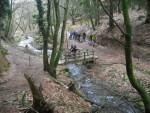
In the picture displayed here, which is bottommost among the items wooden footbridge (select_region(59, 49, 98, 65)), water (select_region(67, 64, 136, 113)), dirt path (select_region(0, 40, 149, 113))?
water (select_region(67, 64, 136, 113))

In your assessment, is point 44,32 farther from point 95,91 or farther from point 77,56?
point 77,56

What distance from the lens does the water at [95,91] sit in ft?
50.7

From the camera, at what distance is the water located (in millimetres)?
15445

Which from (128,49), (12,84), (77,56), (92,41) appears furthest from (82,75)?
(92,41)

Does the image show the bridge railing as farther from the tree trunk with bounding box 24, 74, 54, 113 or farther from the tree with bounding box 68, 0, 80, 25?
the tree with bounding box 68, 0, 80, 25

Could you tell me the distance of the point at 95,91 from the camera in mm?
19484

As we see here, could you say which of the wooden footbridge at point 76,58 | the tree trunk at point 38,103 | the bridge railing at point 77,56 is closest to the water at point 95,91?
the wooden footbridge at point 76,58

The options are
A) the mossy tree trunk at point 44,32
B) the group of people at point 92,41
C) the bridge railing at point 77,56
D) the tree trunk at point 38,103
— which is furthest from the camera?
the group of people at point 92,41

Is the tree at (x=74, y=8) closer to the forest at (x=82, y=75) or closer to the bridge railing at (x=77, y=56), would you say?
the forest at (x=82, y=75)

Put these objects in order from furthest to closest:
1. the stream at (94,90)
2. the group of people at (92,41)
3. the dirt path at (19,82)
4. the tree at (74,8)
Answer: the tree at (74,8)
the group of people at (92,41)
the stream at (94,90)
the dirt path at (19,82)

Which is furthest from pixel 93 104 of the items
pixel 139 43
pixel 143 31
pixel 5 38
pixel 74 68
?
pixel 5 38

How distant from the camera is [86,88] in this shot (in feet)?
67.2

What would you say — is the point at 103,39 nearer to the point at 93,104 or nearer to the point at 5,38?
the point at 5,38

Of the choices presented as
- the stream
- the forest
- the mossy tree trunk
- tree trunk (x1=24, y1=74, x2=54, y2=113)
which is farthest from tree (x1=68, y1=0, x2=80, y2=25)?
tree trunk (x1=24, y1=74, x2=54, y2=113)
